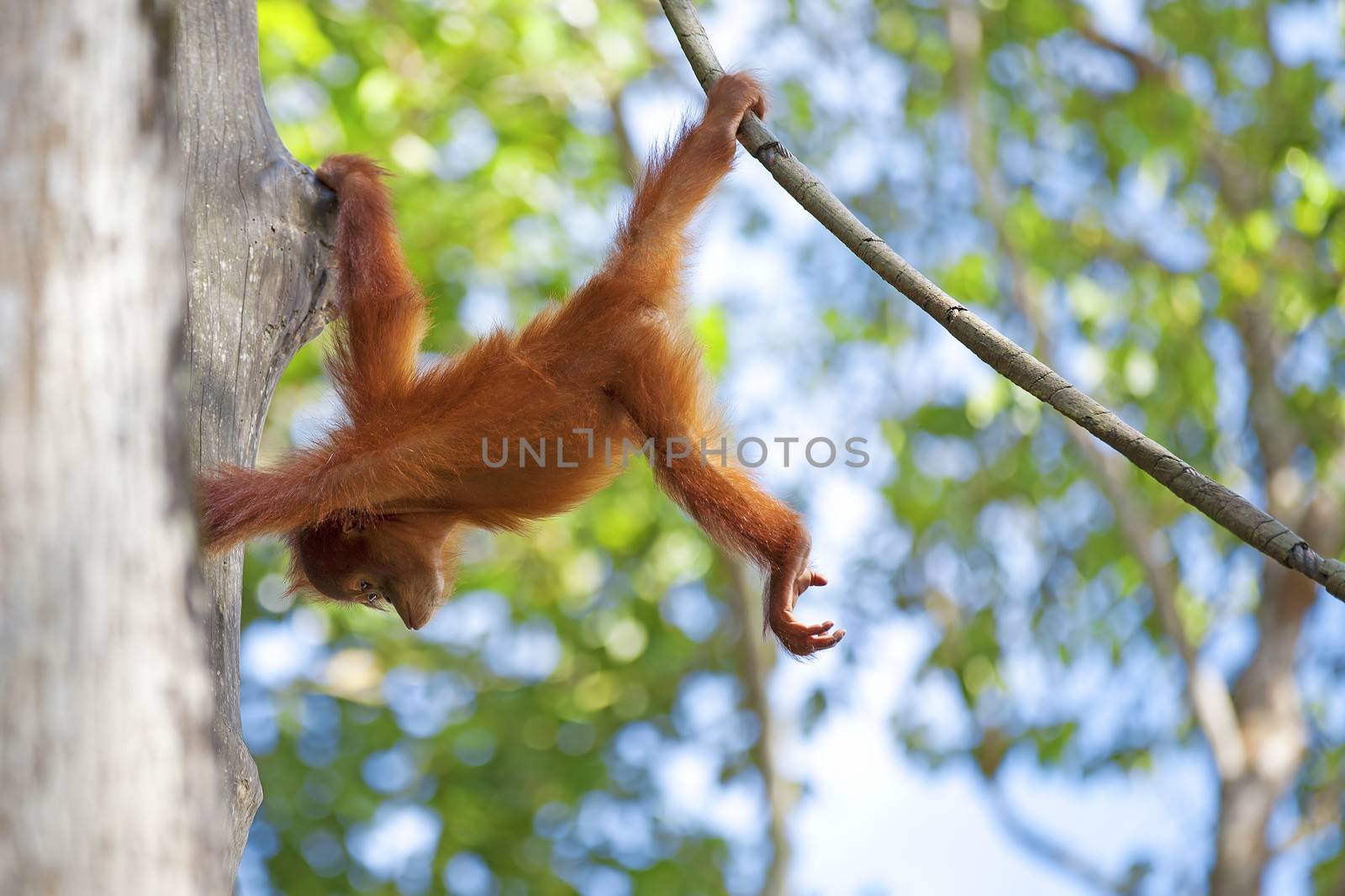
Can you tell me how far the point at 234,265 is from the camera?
273cm

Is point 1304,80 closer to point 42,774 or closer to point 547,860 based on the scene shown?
point 547,860

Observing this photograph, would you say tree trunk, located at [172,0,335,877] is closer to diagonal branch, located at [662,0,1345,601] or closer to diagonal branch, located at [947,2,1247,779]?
diagonal branch, located at [662,0,1345,601]

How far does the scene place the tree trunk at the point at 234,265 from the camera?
252 centimetres

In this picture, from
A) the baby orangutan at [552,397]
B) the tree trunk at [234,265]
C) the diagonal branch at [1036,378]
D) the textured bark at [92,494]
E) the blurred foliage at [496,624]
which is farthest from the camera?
the blurred foliage at [496,624]

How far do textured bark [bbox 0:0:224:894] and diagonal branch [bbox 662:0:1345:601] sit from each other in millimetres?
1412

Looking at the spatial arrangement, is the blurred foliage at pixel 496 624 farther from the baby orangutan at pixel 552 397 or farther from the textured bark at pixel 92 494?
the textured bark at pixel 92 494

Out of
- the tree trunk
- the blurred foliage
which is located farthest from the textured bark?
the blurred foliage

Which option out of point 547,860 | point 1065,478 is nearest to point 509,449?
point 547,860

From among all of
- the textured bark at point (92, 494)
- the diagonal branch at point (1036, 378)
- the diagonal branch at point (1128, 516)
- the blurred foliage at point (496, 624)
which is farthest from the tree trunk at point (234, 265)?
the diagonal branch at point (1128, 516)

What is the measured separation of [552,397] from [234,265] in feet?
2.60

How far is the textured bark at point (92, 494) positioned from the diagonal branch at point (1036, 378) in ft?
4.63

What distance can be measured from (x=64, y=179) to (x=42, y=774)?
61 cm

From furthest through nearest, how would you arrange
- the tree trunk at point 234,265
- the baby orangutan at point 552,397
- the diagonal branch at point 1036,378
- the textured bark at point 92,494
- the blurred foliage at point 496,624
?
the blurred foliage at point 496,624
the baby orangutan at point 552,397
the tree trunk at point 234,265
the diagonal branch at point 1036,378
the textured bark at point 92,494

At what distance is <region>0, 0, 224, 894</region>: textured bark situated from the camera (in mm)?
1269
